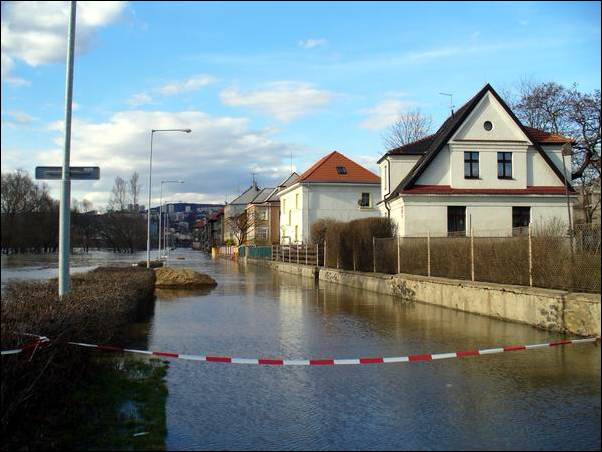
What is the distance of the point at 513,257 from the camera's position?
49.0 ft

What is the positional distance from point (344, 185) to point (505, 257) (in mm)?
40400

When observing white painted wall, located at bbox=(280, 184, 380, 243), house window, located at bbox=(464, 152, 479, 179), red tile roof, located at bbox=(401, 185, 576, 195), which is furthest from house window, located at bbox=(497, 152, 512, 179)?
white painted wall, located at bbox=(280, 184, 380, 243)

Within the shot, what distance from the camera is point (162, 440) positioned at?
17.4 ft

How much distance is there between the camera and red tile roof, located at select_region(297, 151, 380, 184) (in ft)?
182

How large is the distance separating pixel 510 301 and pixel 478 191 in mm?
19499

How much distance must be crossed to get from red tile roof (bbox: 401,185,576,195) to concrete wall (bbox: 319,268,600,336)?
34.1 ft

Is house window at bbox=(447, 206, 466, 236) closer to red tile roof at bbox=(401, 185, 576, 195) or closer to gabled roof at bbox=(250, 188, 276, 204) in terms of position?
red tile roof at bbox=(401, 185, 576, 195)

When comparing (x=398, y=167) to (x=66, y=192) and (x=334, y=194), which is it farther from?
(x=66, y=192)

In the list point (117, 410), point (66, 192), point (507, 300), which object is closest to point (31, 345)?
point (117, 410)

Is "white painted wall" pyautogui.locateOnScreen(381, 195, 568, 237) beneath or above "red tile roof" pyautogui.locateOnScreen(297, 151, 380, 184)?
beneath

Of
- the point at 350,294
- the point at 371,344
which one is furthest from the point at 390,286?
the point at 371,344

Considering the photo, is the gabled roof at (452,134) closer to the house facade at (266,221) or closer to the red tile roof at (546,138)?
the red tile roof at (546,138)

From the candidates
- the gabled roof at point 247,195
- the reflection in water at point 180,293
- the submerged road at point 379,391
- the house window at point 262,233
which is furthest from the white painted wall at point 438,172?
the gabled roof at point 247,195

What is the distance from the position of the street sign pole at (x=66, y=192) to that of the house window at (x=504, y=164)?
2712 centimetres
